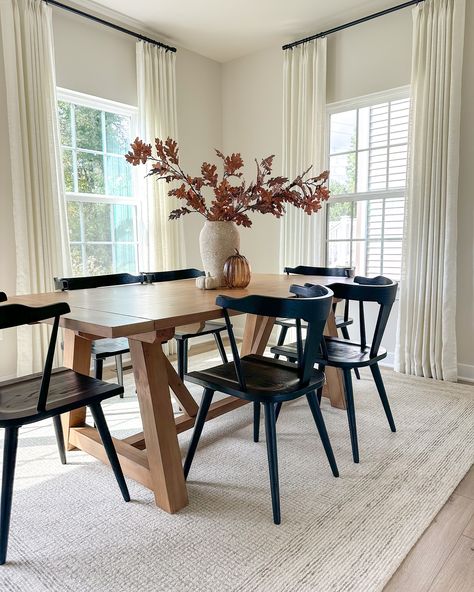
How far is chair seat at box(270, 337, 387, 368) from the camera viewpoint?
203 centimetres

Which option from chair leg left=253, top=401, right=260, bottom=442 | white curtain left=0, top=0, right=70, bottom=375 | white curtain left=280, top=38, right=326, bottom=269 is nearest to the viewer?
chair leg left=253, top=401, right=260, bottom=442

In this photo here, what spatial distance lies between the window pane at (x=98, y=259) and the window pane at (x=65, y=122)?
852 mm

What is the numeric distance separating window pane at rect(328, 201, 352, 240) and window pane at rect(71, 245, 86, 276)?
220cm

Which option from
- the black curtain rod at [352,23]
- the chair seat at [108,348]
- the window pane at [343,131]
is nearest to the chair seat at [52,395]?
the chair seat at [108,348]

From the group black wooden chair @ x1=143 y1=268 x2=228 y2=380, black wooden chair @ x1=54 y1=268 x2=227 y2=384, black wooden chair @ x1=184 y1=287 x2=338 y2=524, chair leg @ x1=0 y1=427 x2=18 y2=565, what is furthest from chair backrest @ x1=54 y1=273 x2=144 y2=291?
chair leg @ x1=0 y1=427 x2=18 y2=565

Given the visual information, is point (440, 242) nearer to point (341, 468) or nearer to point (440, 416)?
point (440, 416)

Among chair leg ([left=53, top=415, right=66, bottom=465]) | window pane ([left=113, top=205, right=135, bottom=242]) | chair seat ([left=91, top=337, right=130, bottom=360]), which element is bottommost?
chair leg ([left=53, top=415, right=66, bottom=465])

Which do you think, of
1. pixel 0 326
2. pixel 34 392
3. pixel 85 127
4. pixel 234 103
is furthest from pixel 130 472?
pixel 234 103

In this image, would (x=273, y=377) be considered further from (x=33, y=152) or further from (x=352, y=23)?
(x=352, y=23)

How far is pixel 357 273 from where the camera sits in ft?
12.7

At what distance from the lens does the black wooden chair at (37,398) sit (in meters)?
1.37

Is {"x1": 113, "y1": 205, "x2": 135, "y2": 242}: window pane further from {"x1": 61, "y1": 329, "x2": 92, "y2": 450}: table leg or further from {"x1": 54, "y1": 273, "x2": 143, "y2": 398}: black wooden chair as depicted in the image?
{"x1": 61, "y1": 329, "x2": 92, "y2": 450}: table leg

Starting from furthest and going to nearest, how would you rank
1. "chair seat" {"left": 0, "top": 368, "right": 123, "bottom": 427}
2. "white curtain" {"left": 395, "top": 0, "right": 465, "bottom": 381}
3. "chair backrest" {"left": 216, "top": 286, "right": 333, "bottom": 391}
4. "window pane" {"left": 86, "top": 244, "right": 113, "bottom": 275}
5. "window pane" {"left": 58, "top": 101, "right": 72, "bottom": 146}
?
"window pane" {"left": 86, "top": 244, "right": 113, "bottom": 275}, "window pane" {"left": 58, "top": 101, "right": 72, "bottom": 146}, "white curtain" {"left": 395, "top": 0, "right": 465, "bottom": 381}, "chair backrest" {"left": 216, "top": 286, "right": 333, "bottom": 391}, "chair seat" {"left": 0, "top": 368, "right": 123, "bottom": 427}

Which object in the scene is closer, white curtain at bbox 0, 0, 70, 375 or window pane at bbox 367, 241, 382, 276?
→ white curtain at bbox 0, 0, 70, 375
